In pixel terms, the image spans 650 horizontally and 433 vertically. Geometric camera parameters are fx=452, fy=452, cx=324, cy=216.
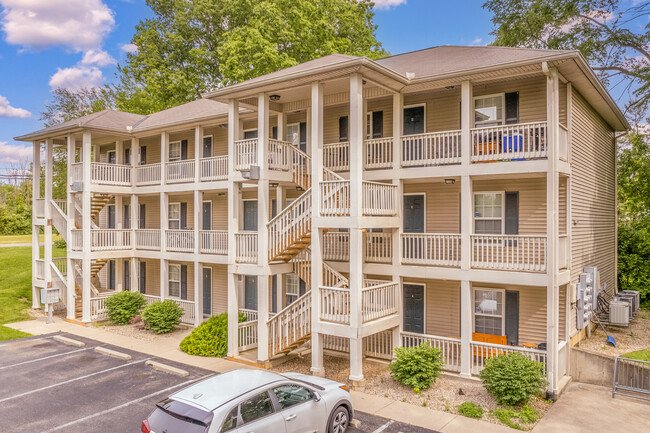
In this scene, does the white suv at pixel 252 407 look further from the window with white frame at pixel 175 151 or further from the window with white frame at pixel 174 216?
the window with white frame at pixel 175 151

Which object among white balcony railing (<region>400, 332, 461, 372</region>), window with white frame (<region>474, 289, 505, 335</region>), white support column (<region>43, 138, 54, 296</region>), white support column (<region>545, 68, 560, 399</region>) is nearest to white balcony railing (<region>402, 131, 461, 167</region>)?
white support column (<region>545, 68, 560, 399</region>)

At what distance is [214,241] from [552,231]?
502 inches

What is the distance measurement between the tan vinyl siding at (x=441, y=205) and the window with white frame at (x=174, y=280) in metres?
12.9

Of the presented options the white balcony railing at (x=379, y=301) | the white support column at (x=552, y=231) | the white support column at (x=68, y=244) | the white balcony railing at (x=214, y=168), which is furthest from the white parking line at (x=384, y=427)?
the white support column at (x=68, y=244)

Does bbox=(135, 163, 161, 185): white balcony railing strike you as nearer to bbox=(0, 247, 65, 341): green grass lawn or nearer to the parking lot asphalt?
the parking lot asphalt

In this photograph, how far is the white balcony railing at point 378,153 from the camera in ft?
47.4

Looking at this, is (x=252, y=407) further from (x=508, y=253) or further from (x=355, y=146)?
(x=508, y=253)

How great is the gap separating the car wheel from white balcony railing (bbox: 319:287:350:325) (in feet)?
10.7

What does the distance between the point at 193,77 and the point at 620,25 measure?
27670 mm

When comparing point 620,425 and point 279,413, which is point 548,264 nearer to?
point 620,425

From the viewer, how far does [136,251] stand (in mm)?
21750

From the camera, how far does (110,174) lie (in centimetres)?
2127

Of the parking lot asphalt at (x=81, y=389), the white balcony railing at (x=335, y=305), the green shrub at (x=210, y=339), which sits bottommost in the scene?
the parking lot asphalt at (x=81, y=389)

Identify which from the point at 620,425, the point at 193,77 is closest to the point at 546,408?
the point at 620,425
